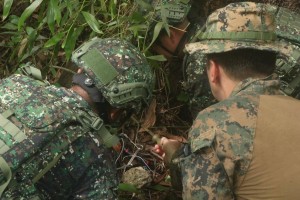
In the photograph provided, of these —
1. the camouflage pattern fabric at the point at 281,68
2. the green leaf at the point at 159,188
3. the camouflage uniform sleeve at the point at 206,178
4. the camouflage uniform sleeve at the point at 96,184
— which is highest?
the camouflage uniform sleeve at the point at 96,184

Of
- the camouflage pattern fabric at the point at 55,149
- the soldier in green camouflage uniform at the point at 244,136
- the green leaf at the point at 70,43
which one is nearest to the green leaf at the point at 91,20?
the green leaf at the point at 70,43

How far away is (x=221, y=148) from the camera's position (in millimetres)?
2299

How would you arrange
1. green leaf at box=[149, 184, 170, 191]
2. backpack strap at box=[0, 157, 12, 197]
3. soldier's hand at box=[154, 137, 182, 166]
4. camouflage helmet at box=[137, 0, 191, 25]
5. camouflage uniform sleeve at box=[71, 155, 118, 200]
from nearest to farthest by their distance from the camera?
1. backpack strap at box=[0, 157, 12, 197]
2. camouflage uniform sleeve at box=[71, 155, 118, 200]
3. soldier's hand at box=[154, 137, 182, 166]
4. camouflage helmet at box=[137, 0, 191, 25]
5. green leaf at box=[149, 184, 170, 191]

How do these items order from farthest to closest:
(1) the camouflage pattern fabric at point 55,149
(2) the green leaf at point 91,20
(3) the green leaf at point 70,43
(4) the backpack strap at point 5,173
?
(3) the green leaf at point 70,43 → (2) the green leaf at point 91,20 → (1) the camouflage pattern fabric at point 55,149 → (4) the backpack strap at point 5,173

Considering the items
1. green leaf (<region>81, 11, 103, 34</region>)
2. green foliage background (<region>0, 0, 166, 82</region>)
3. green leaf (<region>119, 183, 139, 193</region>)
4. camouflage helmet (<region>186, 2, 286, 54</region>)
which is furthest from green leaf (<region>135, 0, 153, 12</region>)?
green leaf (<region>119, 183, 139, 193</region>)

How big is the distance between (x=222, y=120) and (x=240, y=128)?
0.10 metres

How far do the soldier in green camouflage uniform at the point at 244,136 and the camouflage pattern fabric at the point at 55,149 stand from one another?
466mm

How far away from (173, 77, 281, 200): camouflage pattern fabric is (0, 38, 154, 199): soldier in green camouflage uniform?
561mm

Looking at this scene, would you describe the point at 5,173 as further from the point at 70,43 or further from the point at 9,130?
the point at 70,43

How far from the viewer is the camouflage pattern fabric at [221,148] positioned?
228 centimetres

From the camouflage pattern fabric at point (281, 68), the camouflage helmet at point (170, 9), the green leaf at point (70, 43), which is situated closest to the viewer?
the camouflage pattern fabric at point (281, 68)

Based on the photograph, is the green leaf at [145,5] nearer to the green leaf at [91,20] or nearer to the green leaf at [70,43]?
the green leaf at [91,20]

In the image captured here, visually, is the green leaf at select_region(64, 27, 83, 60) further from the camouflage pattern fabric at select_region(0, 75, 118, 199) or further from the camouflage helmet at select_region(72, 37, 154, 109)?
the camouflage pattern fabric at select_region(0, 75, 118, 199)

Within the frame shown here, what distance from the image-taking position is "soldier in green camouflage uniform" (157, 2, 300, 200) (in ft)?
7.37
